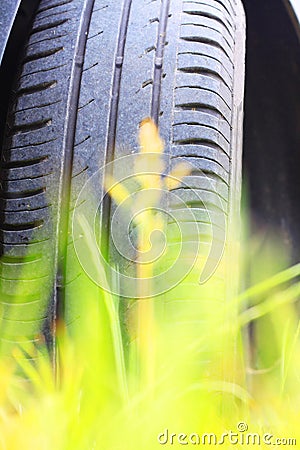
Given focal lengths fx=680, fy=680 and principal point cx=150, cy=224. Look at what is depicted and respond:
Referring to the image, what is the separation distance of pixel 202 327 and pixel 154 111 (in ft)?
1.03

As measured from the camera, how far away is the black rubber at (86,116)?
951mm

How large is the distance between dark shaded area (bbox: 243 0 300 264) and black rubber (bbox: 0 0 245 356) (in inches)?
19.7

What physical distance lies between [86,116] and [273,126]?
2.88ft

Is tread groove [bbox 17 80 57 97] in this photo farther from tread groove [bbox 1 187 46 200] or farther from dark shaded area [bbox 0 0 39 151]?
tread groove [bbox 1 187 46 200]

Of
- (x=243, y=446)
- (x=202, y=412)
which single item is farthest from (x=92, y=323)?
(x=243, y=446)

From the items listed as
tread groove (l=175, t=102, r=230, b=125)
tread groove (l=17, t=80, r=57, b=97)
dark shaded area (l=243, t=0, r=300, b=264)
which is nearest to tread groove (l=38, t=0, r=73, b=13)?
tread groove (l=17, t=80, r=57, b=97)

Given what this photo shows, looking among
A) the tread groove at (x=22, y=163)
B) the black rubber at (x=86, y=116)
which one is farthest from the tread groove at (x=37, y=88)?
the tread groove at (x=22, y=163)

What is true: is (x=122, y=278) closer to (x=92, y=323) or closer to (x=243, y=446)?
(x=92, y=323)

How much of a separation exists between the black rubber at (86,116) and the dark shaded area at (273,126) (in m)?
0.50

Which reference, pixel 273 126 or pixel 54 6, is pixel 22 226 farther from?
pixel 273 126

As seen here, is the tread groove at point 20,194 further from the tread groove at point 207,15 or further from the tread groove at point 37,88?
the tread groove at point 207,15

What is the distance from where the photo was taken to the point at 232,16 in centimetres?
112

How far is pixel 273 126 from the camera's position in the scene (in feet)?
5.70

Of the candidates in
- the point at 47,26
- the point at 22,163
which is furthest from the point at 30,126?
the point at 47,26
